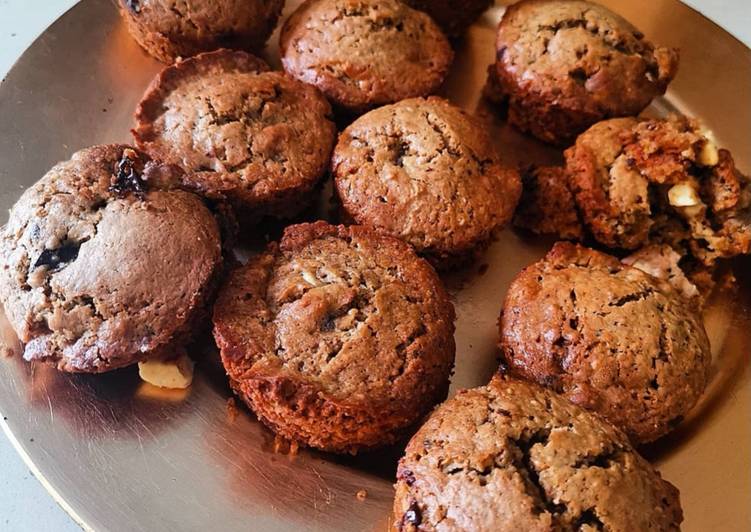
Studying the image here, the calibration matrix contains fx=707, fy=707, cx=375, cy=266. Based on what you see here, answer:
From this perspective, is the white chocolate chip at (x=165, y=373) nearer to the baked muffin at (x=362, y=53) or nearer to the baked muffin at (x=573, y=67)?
the baked muffin at (x=362, y=53)

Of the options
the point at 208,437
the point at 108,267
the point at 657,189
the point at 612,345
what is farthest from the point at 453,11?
the point at 208,437

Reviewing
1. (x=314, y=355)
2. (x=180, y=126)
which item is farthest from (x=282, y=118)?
(x=314, y=355)

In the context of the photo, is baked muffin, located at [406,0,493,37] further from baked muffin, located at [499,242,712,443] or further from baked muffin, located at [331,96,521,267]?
baked muffin, located at [499,242,712,443]

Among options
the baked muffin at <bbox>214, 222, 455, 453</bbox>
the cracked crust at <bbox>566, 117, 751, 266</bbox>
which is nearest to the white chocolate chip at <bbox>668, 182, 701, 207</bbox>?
the cracked crust at <bbox>566, 117, 751, 266</bbox>

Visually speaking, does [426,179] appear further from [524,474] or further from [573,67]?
[524,474]

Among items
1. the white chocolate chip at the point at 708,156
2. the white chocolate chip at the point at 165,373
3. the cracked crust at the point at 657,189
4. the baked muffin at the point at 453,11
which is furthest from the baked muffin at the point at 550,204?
the white chocolate chip at the point at 165,373

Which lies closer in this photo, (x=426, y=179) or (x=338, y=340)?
(x=338, y=340)

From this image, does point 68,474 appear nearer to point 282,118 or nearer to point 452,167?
point 282,118
